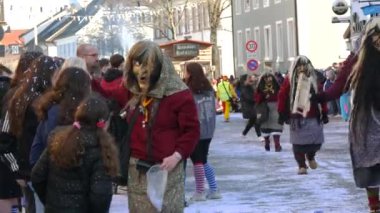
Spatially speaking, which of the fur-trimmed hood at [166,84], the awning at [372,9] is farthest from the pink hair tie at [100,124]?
the awning at [372,9]

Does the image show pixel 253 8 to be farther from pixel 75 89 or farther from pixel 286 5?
pixel 75 89

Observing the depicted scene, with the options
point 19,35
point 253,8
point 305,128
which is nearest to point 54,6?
point 19,35

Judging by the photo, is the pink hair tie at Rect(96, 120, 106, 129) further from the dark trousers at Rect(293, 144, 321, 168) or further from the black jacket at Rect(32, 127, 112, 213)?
the dark trousers at Rect(293, 144, 321, 168)

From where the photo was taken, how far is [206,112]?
41.4 feet

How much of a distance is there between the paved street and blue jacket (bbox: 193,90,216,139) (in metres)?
0.84

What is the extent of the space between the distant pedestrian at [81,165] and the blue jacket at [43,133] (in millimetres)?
579

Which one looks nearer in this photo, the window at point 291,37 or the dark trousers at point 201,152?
the dark trousers at point 201,152

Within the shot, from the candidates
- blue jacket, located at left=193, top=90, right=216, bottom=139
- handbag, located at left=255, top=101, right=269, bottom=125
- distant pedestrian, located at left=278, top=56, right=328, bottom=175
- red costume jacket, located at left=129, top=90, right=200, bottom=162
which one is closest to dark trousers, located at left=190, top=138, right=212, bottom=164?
blue jacket, located at left=193, top=90, right=216, bottom=139

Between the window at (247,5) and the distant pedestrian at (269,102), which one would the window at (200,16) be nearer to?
the window at (247,5)

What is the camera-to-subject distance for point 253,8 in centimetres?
5694

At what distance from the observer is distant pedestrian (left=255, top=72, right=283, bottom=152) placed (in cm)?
1983

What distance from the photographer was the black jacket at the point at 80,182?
6836mm

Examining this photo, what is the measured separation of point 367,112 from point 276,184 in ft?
18.1

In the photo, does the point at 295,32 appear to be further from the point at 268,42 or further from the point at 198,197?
the point at 198,197
